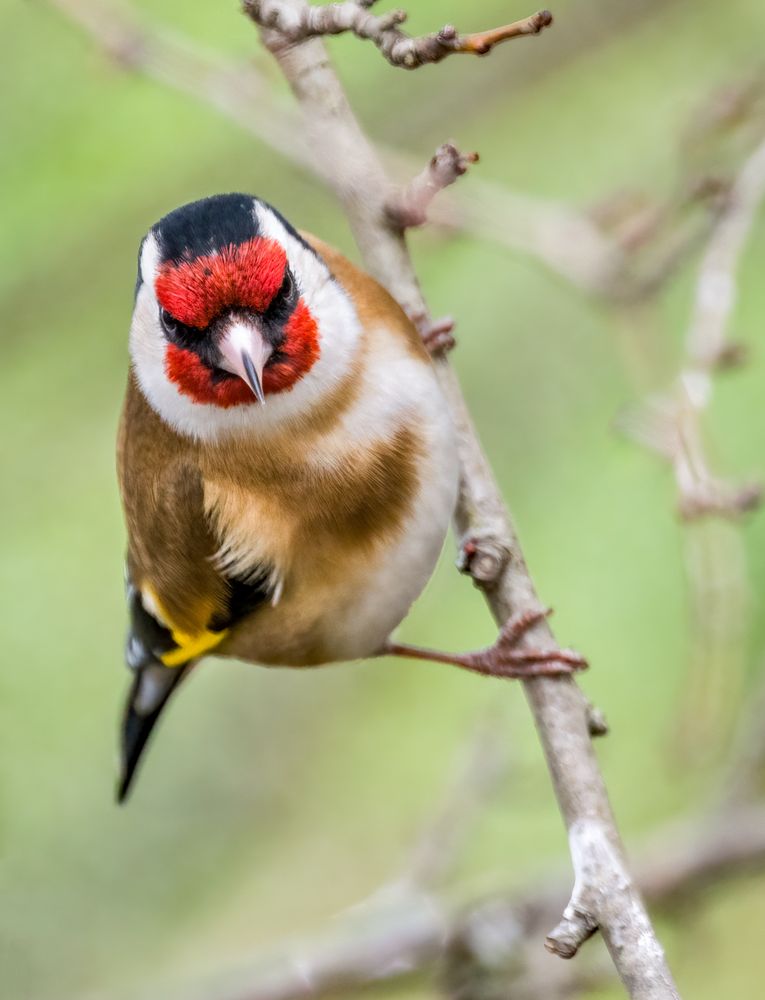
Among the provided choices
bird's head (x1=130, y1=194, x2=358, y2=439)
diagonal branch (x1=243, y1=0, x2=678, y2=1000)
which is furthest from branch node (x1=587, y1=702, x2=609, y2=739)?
bird's head (x1=130, y1=194, x2=358, y2=439)

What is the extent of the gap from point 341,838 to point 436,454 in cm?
329

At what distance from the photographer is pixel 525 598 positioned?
296cm

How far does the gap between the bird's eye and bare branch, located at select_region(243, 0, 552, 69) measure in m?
0.64

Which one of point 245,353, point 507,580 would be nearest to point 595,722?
point 507,580

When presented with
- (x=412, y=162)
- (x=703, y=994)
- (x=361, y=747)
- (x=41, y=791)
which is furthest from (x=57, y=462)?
(x=703, y=994)

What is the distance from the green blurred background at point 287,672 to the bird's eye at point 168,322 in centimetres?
188

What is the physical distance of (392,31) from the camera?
240 centimetres

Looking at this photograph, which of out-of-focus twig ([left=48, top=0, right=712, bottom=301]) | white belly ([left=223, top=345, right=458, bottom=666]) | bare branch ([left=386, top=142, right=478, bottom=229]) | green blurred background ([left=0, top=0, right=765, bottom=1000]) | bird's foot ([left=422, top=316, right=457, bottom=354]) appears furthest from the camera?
green blurred background ([left=0, top=0, right=765, bottom=1000])

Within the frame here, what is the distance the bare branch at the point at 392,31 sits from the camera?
2271 mm

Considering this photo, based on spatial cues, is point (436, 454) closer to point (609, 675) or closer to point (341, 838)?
point (609, 675)

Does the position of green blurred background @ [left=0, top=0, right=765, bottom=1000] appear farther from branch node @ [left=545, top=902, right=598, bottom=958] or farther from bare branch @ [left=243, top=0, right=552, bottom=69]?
branch node @ [left=545, top=902, right=598, bottom=958]

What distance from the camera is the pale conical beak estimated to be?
2.88 m

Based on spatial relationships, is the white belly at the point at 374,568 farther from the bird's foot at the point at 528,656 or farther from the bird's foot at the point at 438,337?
the bird's foot at the point at 528,656

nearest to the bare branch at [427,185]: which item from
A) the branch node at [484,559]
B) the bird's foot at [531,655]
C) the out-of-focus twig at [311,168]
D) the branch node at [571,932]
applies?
the out-of-focus twig at [311,168]
